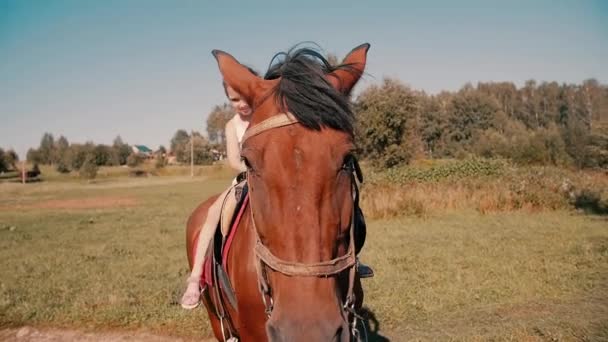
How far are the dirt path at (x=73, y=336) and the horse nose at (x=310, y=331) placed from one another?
5149 millimetres

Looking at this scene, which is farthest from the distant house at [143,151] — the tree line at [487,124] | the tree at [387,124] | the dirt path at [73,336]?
the dirt path at [73,336]

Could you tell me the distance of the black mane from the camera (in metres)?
2.11

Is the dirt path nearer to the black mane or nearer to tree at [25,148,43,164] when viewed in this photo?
the black mane

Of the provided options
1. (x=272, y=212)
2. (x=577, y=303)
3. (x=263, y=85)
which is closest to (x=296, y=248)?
(x=272, y=212)

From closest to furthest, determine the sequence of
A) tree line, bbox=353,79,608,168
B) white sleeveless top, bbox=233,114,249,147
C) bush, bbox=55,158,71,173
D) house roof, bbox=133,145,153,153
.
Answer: white sleeveless top, bbox=233,114,249,147
tree line, bbox=353,79,608,168
bush, bbox=55,158,71,173
house roof, bbox=133,145,153,153

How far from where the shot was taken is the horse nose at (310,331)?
1810mm

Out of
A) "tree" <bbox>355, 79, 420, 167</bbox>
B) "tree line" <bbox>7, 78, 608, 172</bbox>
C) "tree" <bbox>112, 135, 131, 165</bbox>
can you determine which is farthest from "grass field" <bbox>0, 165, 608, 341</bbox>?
"tree" <bbox>112, 135, 131, 165</bbox>

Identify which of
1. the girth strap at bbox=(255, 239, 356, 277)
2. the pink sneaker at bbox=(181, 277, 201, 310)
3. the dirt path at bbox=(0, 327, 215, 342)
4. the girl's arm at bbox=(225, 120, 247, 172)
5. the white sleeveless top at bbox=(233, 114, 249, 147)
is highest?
the white sleeveless top at bbox=(233, 114, 249, 147)

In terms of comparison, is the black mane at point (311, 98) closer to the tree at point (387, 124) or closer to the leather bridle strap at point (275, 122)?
the leather bridle strap at point (275, 122)

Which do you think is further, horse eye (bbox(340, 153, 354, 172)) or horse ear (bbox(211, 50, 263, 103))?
horse ear (bbox(211, 50, 263, 103))

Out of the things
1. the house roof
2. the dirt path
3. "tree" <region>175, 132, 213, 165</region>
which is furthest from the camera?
the house roof

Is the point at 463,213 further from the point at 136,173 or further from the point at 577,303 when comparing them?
the point at 136,173

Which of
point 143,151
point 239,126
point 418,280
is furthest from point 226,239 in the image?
point 143,151

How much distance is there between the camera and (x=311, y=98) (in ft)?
7.09
